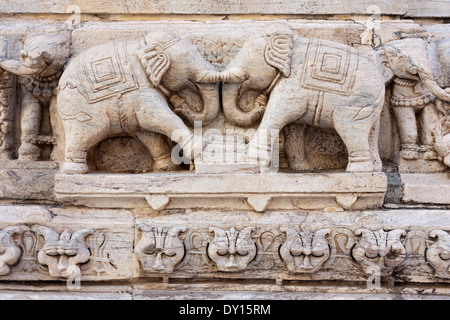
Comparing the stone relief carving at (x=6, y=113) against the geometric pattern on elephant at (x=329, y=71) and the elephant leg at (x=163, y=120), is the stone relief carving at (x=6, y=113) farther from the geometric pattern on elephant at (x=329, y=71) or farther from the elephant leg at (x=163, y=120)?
the geometric pattern on elephant at (x=329, y=71)

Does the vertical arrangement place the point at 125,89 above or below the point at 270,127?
above

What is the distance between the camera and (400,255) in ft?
9.07

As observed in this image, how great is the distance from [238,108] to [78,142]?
1.07m

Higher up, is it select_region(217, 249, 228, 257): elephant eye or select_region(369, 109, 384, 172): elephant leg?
select_region(369, 109, 384, 172): elephant leg

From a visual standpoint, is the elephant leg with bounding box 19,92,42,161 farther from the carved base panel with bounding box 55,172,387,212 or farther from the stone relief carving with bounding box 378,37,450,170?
the stone relief carving with bounding box 378,37,450,170

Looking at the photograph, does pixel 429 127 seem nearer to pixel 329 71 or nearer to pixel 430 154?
pixel 430 154

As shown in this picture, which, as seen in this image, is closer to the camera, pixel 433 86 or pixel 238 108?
pixel 433 86

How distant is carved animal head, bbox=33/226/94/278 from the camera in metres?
2.76

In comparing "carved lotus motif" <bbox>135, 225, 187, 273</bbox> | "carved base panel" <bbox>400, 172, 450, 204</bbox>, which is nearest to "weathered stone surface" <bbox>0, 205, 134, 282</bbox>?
"carved lotus motif" <bbox>135, 225, 187, 273</bbox>

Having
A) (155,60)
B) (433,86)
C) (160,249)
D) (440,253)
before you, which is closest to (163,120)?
(155,60)

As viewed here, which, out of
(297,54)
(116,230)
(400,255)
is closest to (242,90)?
(297,54)

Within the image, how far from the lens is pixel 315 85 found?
282 cm

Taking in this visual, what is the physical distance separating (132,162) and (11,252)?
950 mm

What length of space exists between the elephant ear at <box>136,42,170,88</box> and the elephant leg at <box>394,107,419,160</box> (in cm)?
160
